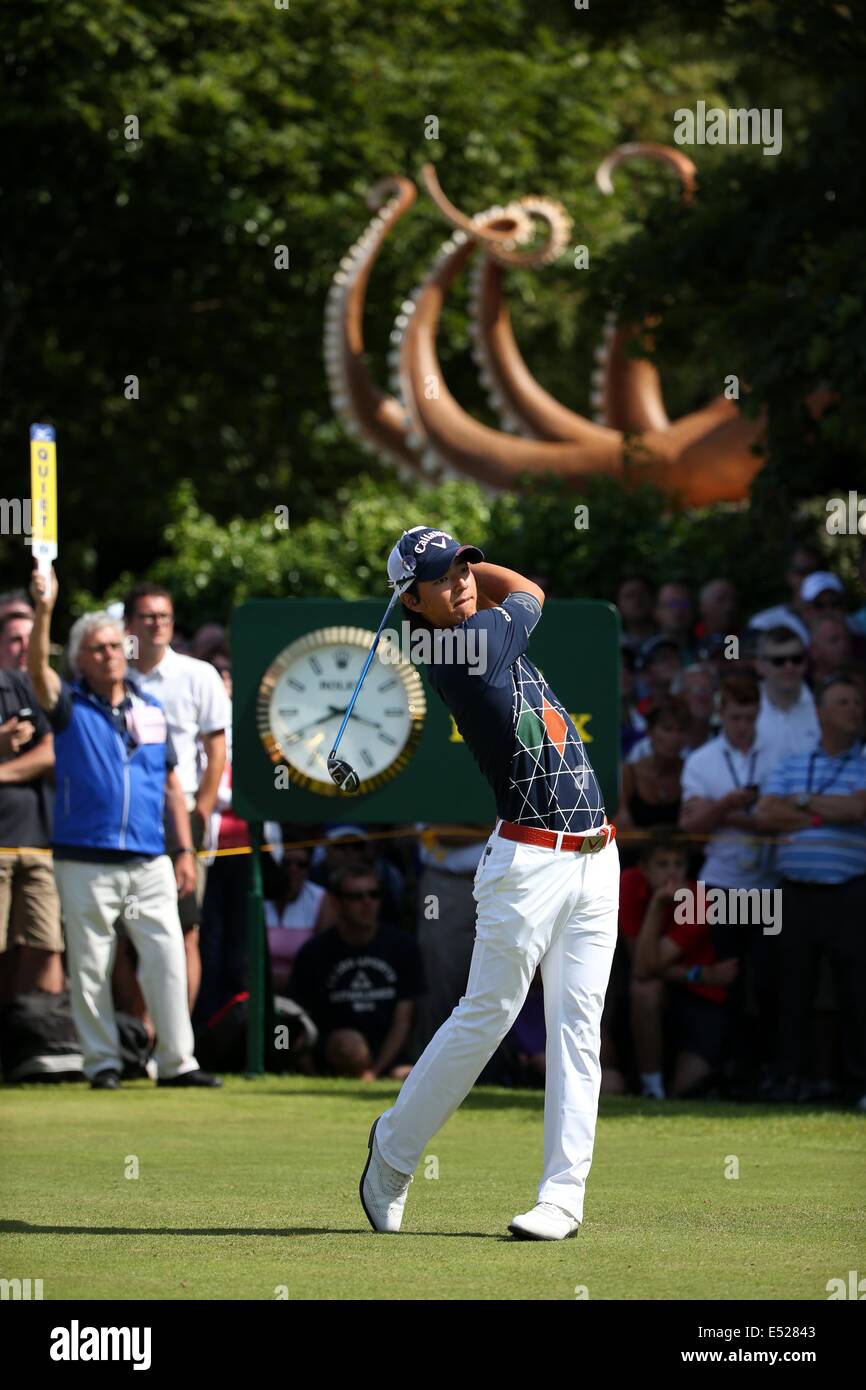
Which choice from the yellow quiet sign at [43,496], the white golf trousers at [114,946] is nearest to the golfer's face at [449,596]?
the yellow quiet sign at [43,496]

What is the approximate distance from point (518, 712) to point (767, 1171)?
107 inches

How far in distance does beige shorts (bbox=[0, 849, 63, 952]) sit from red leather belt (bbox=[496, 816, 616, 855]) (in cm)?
567

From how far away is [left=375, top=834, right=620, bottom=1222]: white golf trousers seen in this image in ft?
23.4

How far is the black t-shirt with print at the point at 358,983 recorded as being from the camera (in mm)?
12531

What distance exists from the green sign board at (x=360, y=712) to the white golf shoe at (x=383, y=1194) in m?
5.29

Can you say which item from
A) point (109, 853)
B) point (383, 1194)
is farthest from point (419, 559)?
point (109, 853)

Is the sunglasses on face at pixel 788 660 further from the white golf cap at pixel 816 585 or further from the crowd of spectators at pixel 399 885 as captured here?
the white golf cap at pixel 816 585

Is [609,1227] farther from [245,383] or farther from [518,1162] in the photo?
[245,383]

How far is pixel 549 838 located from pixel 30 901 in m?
5.88

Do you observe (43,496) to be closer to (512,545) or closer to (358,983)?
(358,983)

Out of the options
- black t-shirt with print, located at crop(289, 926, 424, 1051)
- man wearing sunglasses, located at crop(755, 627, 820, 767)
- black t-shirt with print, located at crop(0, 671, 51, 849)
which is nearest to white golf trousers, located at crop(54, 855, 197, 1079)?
black t-shirt with print, located at crop(0, 671, 51, 849)

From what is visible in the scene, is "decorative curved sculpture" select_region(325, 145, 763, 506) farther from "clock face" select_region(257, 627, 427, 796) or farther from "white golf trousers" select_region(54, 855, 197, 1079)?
"white golf trousers" select_region(54, 855, 197, 1079)

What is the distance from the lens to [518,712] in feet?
23.7
